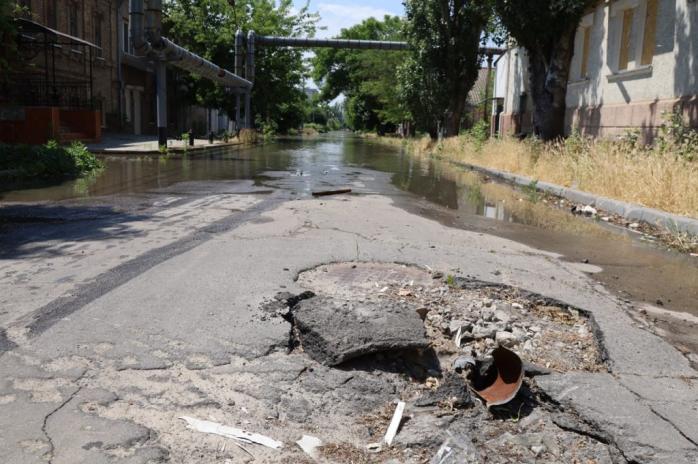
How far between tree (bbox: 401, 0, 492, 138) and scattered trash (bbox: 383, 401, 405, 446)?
2450 centimetres

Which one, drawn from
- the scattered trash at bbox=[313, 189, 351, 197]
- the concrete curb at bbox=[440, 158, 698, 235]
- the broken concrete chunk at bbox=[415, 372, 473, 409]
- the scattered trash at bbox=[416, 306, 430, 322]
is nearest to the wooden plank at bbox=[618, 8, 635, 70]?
the concrete curb at bbox=[440, 158, 698, 235]

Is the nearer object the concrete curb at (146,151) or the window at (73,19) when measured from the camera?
the concrete curb at (146,151)

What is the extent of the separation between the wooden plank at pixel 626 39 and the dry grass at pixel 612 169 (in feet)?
10.4

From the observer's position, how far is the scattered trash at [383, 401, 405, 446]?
9.21ft

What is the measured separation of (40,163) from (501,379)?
1229cm

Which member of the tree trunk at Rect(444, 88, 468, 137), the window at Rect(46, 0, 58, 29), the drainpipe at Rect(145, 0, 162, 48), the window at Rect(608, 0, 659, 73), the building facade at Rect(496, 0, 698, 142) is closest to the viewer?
the building facade at Rect(496, 0, 698, 142)

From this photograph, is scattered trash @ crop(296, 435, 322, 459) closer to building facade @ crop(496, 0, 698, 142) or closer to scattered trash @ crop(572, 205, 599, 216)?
scattered trash @ crop(572, 205, 599, 216)

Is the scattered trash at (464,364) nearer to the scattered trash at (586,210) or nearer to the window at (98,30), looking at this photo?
the scattered trash at (586,210)

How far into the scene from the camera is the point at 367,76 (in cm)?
5881

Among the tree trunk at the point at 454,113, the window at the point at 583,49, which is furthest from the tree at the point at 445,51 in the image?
the window at the point at 583,49

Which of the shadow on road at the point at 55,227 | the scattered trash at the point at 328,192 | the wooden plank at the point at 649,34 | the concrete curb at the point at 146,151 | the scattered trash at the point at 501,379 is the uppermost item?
the wooden plank at the point at 649,34

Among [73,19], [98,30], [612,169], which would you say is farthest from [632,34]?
[98,30]

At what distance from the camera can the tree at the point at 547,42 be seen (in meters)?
15.7

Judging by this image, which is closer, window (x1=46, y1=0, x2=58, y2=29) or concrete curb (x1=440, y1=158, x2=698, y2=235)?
concrete curb (x1=440, y1=158, x2=698, y2=235)
